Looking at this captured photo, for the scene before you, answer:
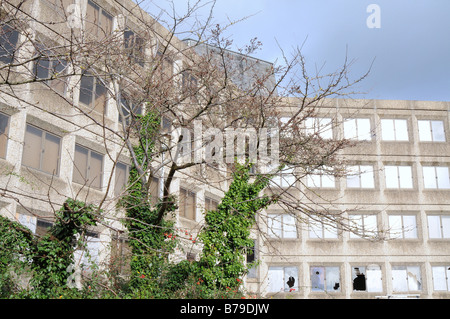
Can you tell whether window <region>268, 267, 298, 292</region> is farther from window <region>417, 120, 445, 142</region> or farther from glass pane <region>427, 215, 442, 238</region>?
window <region>417, 120, 445, 142</region>

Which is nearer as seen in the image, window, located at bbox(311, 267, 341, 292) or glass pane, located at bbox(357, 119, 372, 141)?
window, located at bbox(311, 267, 341, 292)

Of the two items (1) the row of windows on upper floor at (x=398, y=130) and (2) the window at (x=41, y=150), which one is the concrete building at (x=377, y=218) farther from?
(2) the window at (x=41, y=150)

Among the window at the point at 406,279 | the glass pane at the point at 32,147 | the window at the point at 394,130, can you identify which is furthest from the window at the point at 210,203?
the window at the point at 394,130

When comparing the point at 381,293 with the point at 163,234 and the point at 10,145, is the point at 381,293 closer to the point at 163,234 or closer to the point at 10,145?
the point at 163,234

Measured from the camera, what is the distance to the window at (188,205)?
2624cm

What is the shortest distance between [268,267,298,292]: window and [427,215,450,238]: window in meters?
9.05

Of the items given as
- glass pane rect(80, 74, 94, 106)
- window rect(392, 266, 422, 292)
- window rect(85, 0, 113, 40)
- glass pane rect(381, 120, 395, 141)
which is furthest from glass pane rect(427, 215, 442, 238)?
window rect(85, 0, 113, 40)

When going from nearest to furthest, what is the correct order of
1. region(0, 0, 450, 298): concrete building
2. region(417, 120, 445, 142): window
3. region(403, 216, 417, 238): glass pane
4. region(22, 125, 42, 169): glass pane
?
region(22, 125, 42, 169): glass pane → region(0, 0, 450, 298): concrete building → region(403, 216, 417, 238): glass pane → region(417, 120, 445, 142): window

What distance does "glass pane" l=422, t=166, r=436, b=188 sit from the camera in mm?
33594

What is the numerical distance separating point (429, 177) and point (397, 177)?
2.12 m

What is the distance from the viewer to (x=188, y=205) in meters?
27.0

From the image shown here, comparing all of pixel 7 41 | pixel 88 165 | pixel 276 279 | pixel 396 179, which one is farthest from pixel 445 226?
pixel 7 41

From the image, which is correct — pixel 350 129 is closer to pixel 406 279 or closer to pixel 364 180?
pixel 364 180

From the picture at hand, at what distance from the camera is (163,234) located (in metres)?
16.5
